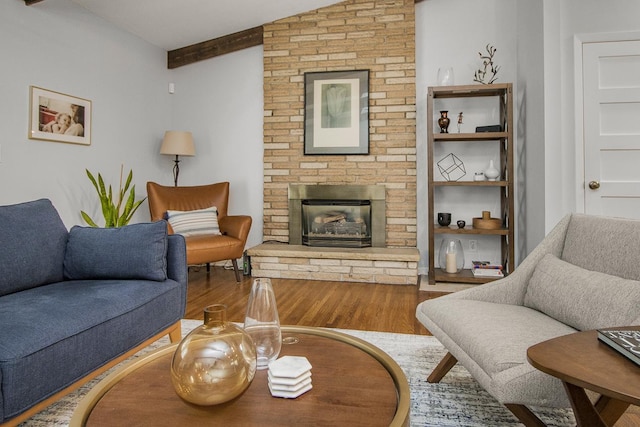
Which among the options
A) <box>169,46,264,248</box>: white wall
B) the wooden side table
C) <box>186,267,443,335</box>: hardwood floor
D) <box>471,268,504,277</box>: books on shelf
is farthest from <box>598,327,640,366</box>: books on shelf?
<box>169,46,264,248</box>: white wall

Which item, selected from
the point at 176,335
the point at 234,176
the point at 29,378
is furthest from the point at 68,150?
the point at 29,378

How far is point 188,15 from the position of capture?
423 cm

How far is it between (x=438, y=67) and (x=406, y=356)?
325 cm

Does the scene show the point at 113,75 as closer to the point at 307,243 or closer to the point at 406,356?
the point at 307,243

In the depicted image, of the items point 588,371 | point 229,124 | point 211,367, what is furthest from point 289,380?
point 229,124

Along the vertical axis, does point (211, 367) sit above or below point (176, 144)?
below

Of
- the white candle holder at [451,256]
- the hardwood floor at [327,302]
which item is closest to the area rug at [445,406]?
the hardwood floor at [327,302]

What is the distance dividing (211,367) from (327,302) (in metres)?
2.47

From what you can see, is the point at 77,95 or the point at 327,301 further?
the point at 77,95

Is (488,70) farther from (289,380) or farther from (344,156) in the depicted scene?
(289,380)

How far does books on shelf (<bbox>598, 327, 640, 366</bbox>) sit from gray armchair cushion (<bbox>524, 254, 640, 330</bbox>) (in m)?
0.23

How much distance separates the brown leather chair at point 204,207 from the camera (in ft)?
12.4

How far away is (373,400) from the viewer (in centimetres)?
100

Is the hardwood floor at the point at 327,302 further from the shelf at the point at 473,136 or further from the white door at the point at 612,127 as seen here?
the white door at the point at 612,127
